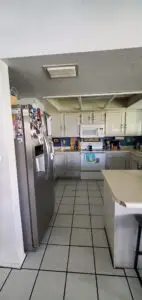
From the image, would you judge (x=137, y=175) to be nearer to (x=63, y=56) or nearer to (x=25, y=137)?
(x=25, y=137)

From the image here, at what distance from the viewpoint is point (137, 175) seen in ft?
6.07

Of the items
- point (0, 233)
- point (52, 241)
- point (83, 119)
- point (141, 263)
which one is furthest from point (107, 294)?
point (83, 119)

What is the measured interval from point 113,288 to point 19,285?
851 millimetres

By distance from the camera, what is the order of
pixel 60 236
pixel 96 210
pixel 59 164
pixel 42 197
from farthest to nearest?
pixel 59 164
pixel 96 210
pixel 60 236
pixel 42 197

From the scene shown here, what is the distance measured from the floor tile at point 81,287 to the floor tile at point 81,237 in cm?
42

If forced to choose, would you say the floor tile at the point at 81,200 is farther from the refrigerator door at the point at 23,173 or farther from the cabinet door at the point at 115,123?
the cabinet door at the point at 115,123

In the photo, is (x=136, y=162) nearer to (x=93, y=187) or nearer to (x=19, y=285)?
(x=93, y=187)

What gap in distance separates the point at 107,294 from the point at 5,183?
4.37 ft

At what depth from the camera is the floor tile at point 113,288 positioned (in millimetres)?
1221

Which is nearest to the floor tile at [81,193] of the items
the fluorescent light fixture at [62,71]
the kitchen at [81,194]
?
the kitchen at [81,194]

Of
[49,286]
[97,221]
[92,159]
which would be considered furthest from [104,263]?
[92,159]

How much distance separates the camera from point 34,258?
1.62 meters

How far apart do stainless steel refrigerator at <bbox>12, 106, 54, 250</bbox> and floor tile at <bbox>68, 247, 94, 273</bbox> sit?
1.42ft

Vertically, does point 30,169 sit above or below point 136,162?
above
